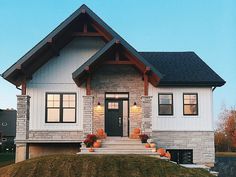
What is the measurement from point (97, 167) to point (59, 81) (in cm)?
751

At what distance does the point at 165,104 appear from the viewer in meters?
19.8

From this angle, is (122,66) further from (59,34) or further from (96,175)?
(96,175)

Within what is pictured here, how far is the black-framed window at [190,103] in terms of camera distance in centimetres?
1984

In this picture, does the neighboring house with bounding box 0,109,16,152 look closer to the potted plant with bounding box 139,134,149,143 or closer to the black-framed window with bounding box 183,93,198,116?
the black-framed window with bounding box 183,93,198,116

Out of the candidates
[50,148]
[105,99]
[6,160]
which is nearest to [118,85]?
[105,99]

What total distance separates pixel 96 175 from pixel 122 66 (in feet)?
27.3

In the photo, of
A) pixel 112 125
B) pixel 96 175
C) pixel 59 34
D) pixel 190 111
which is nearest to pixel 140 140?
pixel 112 125

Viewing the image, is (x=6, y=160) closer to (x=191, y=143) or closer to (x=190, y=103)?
(x=191, y=143)

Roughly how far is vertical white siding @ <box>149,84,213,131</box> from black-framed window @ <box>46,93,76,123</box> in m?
4.38

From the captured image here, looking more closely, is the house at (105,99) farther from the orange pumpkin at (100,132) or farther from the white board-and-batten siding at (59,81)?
the orange pumpkin at (100,132)

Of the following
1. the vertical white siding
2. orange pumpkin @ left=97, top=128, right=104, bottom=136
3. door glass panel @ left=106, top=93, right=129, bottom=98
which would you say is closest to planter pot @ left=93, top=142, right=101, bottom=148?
orange pumpkin @ left=97, top=128, right=104, bottom=136

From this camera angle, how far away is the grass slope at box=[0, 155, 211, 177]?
1297 centimetres

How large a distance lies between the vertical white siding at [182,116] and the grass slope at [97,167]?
531cm

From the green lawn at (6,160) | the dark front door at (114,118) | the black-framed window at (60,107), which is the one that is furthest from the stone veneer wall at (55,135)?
the green lawn at (6,160)
